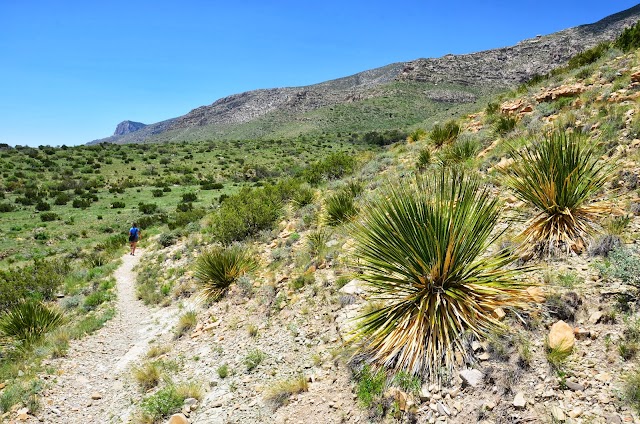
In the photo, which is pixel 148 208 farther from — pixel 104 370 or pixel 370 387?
pixel 370 387

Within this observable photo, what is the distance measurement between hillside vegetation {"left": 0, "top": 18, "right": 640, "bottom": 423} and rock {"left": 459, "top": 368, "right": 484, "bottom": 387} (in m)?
0.01

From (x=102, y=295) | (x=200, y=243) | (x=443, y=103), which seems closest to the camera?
(x=102, y=295)

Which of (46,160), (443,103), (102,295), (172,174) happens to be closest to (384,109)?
(443,103)

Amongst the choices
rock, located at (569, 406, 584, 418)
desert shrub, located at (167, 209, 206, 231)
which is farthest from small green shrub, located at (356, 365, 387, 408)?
desert shrub, located at (167, 209, 206, 231)

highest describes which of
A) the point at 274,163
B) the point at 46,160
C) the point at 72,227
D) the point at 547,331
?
the point at 46,160

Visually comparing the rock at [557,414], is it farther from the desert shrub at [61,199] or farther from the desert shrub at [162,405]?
the desert shrub at [61,199]

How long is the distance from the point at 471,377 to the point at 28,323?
1019cm

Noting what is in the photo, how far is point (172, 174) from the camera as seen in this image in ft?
131

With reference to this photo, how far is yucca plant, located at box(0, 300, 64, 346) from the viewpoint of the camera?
8406 millimetres

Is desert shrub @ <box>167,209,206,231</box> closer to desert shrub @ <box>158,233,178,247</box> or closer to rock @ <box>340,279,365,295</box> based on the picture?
desert shrub @ <box>158,233,178,247</box>

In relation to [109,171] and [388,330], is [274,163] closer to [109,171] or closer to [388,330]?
[109,171]

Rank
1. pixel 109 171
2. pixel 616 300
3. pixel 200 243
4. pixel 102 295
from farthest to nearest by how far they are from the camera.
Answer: pixel 109 171, pixel 200 243, pixel 102 295, pixel 616 300

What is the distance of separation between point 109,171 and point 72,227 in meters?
19.9

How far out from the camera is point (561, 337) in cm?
356
